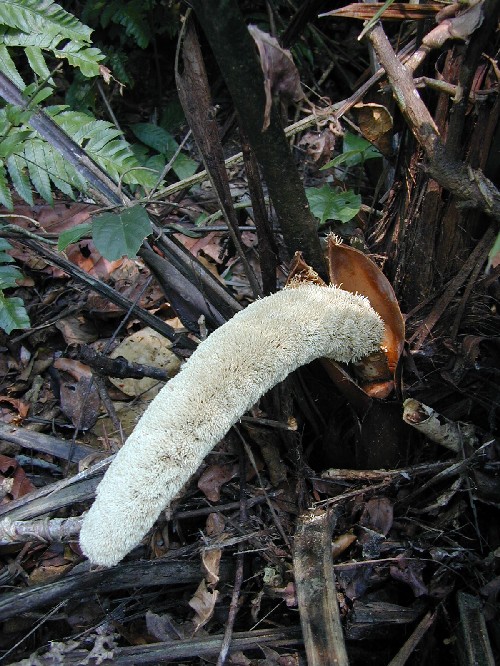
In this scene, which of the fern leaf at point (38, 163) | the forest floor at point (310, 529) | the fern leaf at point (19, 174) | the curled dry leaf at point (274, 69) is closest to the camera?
the curled dry leaf at point (274, 69)

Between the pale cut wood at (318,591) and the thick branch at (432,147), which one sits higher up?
the thick branch at (432,147)

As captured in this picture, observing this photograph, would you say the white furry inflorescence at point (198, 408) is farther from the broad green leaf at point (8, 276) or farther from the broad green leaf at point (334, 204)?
the broad green leaf at point (8, 276)

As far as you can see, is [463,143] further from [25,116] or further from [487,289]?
[25,116]

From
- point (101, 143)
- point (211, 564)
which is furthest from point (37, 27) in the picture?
point (211, 564)

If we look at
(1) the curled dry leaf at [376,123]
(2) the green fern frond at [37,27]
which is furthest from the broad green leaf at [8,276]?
(1) the curled dry leaf at [376,123]

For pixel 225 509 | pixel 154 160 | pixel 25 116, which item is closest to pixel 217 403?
pixel 225 509

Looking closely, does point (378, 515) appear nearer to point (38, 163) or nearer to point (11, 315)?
point (11, 315)
